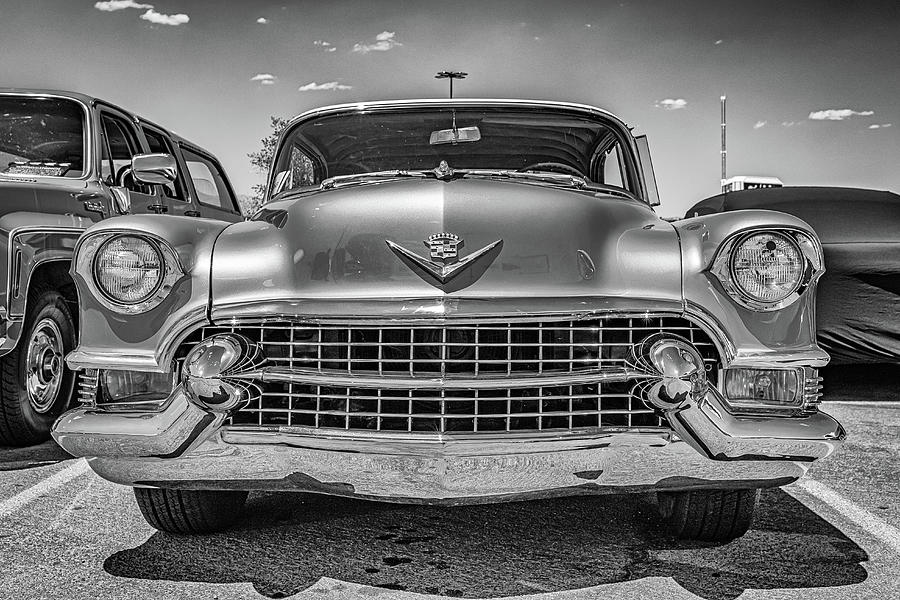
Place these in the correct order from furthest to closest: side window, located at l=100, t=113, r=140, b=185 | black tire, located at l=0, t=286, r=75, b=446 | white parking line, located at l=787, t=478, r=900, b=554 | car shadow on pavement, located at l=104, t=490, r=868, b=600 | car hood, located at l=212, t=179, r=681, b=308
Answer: side window, located at l=100, t=113, r=140, b=185 → black tire, located at l=0, t=286, r=75, b=446 → white parking line, located at l=787, t=478, r=900, b=554 → car shadow on pavement, located at l=104, t=490, r=868, b=600 → car hood, located at l=212, t=179, r=681, b=308

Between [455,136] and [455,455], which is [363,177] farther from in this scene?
[455,455]

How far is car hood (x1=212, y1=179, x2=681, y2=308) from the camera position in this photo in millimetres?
2383

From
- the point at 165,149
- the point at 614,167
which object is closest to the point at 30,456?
the point at 165,149

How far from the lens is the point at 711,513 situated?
270cm

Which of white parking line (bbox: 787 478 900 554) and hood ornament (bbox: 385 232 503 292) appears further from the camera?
white parking line (bbox: 787 478 900 554)

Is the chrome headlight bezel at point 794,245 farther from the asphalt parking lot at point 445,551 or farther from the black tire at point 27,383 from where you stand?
the black tire at point 27,383

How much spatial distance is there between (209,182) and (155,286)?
4.75 metres

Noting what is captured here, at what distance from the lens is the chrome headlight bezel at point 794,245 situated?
7.92 ft

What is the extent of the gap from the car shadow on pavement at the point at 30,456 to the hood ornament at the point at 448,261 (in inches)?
91.1

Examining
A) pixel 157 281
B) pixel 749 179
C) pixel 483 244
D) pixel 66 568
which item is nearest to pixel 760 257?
pixel 483 244

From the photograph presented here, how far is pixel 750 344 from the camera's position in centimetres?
241

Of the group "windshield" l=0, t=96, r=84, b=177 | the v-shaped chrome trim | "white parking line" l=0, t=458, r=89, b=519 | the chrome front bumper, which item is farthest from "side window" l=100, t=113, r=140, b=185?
the v-shaped chrome trim

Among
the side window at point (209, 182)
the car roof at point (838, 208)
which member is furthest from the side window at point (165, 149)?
the car roof at point (838, 208)

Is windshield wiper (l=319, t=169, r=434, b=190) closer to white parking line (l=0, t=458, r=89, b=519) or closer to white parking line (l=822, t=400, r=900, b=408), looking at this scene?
white parking line (l=0, t=458, r=89, b=519)
